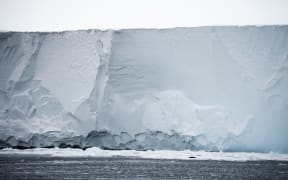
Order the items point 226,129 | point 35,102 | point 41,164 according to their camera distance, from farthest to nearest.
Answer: point 35,102, point 226,129, point 41,164

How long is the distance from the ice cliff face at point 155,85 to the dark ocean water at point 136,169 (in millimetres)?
1143

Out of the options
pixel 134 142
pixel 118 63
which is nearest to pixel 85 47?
pixel 118 63

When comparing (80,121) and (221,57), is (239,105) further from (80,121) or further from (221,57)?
(80,121)

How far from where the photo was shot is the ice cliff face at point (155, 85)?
501 inches

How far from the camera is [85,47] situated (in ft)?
44.4

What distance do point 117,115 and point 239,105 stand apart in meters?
2.86

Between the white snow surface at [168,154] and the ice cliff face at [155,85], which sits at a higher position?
the ice cliff face at [155,85]

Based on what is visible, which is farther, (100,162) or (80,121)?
(80,121)

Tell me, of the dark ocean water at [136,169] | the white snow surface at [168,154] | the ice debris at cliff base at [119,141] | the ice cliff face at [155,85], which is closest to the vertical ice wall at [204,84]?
the ice cliff face at [155,85]

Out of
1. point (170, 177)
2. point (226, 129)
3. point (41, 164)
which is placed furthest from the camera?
point (226, 129)

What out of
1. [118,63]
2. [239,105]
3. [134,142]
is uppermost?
[118,63]

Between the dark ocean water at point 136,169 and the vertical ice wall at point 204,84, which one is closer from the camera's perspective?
the dark ocean water at point 136,169

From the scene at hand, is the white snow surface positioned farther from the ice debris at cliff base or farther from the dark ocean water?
the dark ocean water

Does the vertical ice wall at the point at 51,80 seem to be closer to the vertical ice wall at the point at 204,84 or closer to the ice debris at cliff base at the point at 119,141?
the ice debris at cliff base at the point at 119,141
